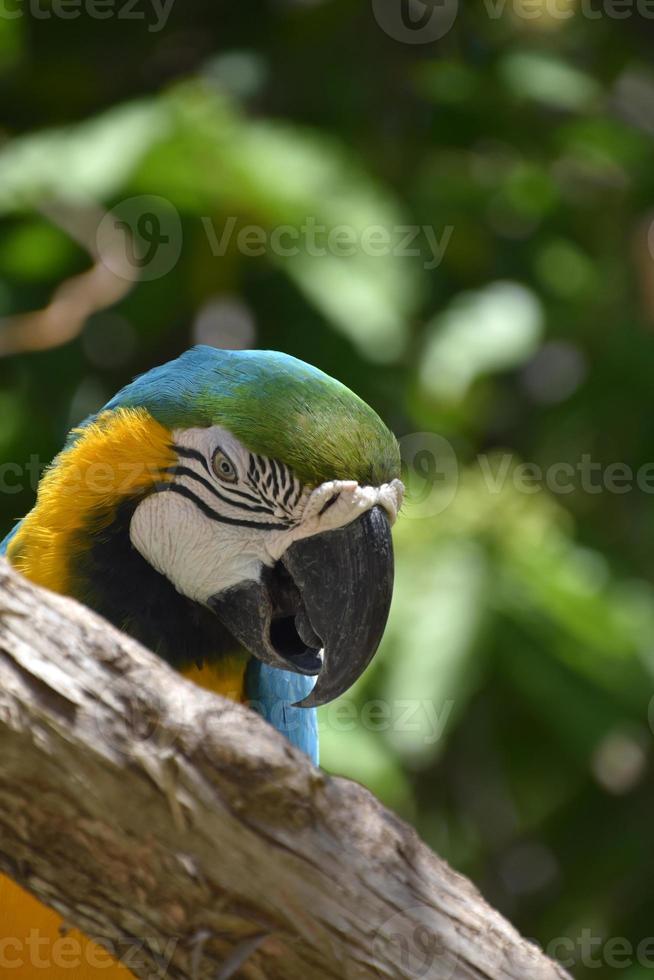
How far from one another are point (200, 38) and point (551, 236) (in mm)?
1383

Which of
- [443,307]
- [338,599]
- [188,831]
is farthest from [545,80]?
[188,831]

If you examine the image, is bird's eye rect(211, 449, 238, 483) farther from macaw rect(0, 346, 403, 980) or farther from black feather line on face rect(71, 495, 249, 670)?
black feather line on face rect(71, 495, 249, 670)

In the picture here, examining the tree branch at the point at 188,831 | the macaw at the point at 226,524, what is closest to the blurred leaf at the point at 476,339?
the macaw at the point at 226,524

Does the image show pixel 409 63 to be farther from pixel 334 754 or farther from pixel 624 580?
pixel 334 754

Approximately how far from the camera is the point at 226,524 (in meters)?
2.11

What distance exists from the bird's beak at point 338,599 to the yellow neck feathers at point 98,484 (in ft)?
0.95

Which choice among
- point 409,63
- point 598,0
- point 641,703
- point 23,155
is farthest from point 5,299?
point 598,0

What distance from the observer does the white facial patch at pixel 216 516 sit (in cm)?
204

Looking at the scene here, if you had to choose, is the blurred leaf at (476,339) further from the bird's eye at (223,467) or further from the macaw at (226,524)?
the bird's eye at (223,467)

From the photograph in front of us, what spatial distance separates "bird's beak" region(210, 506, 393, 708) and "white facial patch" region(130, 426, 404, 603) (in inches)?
1.5

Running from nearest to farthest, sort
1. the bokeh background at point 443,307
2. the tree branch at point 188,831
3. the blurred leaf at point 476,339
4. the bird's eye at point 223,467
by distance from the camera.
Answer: the tree branch at point 188,831 < the bird's eye at point 223,467 < the bokeh background at point 443,307 < the blurred leaf at point 476,339

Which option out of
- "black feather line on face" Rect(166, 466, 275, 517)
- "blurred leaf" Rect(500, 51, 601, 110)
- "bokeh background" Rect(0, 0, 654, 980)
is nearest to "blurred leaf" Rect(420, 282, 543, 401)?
"bokeh background" Rect(0, 0, 654, 980)

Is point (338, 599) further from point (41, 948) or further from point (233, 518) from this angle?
point (41, 948)

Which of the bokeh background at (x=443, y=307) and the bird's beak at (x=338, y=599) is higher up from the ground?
the bokeh background at (x=443, y=307)
